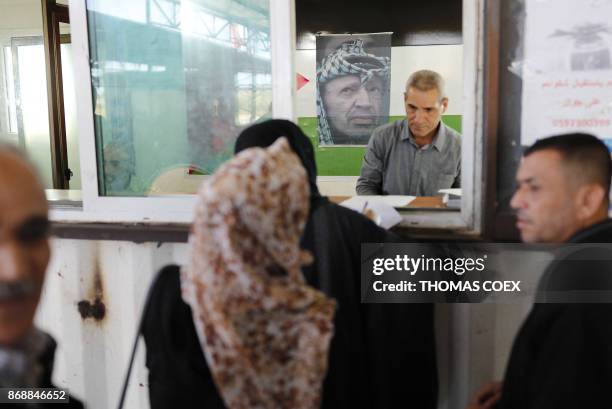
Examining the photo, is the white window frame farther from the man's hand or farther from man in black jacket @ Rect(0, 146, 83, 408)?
man in black jacket @ Rect(0, 146, 83, 408)

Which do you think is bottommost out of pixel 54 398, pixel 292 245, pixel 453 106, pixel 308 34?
pixel 54 398

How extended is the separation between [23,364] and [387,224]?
1195mm

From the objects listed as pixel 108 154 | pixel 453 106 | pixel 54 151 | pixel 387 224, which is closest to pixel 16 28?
pixel 54 151

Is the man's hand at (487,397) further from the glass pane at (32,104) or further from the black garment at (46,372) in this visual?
the glass pane at (32,104)

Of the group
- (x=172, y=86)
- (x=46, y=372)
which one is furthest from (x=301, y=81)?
(x=46, y=372)

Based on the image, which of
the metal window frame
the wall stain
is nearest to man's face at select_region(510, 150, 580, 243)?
the metal window frame

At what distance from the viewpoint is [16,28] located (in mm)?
4070

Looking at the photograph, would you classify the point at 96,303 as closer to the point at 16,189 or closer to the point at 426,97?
the point at 16,189

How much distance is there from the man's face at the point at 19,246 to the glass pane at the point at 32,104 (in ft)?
11.7

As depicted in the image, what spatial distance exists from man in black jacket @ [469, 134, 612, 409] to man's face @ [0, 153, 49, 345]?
87 centimetres

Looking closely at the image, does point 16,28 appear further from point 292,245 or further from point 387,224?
point 292,245

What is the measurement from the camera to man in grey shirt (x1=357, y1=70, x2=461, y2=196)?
3115 mm

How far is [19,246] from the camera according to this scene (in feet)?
1.80

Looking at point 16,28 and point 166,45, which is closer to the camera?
point 166,45
